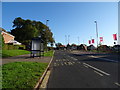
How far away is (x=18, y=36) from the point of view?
6606 centimetres

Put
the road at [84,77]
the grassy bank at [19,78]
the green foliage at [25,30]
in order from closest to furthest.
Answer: the grassy bank at [19,78], the road at [84,77], the green foliage at [25,30]

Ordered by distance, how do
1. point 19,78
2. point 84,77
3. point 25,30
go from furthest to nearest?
1. point 25,30
2. point 84,77
3. point 19,78

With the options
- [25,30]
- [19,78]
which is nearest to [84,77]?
[19,78]

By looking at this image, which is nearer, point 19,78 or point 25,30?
point 19,78

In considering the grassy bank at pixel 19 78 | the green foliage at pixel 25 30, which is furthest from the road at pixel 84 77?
the green foliage at pixel 25 30

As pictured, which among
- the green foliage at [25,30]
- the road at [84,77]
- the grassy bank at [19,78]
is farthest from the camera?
the green foliage at [25,30]

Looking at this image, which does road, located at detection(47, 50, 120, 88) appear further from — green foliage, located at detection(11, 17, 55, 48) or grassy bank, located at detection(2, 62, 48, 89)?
green foliage, located at detection(11, 17, 55, 48)

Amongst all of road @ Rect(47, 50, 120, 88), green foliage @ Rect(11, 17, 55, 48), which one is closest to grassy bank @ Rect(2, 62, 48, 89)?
road @ Rect(47, 50, 120, 88)

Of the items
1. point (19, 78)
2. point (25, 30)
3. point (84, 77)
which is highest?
point (25, 30)

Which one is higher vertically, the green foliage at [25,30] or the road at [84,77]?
the green foliage at [25,30]

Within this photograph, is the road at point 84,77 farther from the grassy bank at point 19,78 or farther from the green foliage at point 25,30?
the green foliage at point 25,30

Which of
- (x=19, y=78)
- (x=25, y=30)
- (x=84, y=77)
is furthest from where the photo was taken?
(x=25, y=30)

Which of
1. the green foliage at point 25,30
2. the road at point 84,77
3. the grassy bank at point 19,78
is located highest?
the green foliage at point 25,30

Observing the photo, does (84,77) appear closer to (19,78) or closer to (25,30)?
(19,78)
